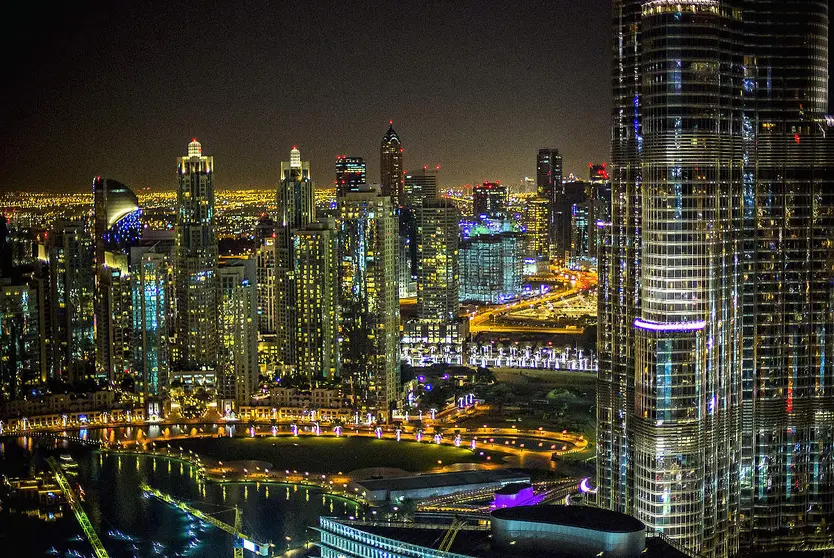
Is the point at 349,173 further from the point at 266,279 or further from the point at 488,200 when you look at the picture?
the point at 488,200

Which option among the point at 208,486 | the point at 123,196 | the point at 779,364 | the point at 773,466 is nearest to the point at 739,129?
the point at 779,364

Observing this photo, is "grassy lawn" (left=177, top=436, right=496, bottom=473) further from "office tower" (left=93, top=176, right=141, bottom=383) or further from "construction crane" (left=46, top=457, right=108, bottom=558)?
"office tower" (left=93, top=176, right=141, bottom=383)

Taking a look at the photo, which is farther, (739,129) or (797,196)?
(797,196)

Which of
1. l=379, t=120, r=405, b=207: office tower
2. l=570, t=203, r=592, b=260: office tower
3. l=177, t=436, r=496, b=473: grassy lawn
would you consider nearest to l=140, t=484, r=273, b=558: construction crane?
l=177, t=436, r=496, b=473: grassy lawn

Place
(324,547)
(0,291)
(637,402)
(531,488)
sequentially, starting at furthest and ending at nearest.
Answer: (0,291) → (531,488) → (324,547) → (637,402)

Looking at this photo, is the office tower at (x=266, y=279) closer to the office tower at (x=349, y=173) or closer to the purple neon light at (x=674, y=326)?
the office tower at (x=349, y=173)

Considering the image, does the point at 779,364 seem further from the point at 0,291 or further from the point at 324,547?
the point at 0,291

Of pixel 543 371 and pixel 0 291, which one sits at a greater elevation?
pixel 0 291

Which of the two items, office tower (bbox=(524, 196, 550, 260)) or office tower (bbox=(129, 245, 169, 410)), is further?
office tower (bbox=(524, 196, 550, 260))
